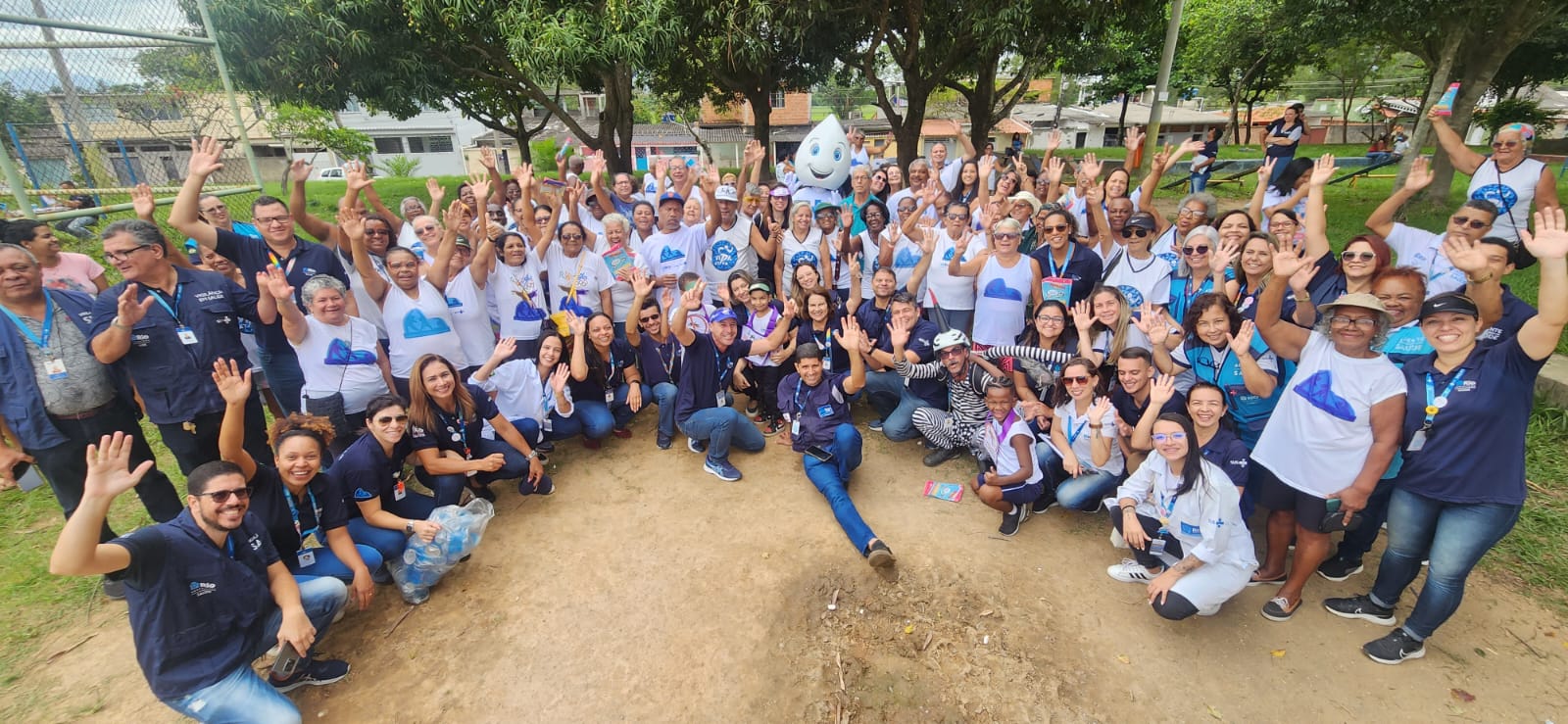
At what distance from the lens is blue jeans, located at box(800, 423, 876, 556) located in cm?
432

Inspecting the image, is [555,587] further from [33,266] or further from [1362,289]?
[1362,289]

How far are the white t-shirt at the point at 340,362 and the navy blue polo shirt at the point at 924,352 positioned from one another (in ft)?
12.2

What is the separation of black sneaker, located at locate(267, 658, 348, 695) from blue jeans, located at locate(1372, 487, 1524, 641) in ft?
17.6

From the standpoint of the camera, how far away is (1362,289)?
360 centimetres

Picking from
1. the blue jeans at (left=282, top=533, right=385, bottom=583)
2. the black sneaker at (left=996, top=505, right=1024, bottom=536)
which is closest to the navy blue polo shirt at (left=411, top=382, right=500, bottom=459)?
the blue jeans at (left=282, top=533, right=385, bottom=583)

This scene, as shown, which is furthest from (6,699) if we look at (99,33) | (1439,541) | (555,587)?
(1439,541)

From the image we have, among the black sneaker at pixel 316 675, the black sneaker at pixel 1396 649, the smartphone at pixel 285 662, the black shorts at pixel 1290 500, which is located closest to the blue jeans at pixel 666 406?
the black sneaker at pixel 316 675

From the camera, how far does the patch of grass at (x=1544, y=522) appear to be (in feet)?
12.0

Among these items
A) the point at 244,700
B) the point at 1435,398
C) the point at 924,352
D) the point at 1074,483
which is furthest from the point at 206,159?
the point at 1435,398

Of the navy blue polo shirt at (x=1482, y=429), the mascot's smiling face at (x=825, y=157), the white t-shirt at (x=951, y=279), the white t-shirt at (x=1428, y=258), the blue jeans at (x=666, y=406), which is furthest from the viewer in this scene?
the mascot's smiling face at (x=825, y=157)

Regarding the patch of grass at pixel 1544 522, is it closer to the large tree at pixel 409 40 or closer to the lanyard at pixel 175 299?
the lanyard at pixel 175 299

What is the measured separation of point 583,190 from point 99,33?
3829 mm

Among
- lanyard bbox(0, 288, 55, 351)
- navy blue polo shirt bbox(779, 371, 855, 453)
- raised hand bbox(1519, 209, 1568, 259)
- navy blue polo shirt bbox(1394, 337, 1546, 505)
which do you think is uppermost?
raised hand bbox(1519, 209, 1568, 259)

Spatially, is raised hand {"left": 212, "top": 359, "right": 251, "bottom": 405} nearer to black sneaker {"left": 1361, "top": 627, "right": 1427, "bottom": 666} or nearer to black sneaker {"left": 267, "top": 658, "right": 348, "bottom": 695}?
black sneaker {"left": 267, "top": 658, "right": 348, "bottom": 695}
